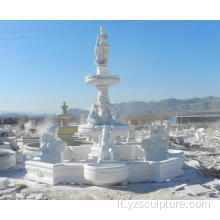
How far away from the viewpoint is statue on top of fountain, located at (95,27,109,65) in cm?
1099

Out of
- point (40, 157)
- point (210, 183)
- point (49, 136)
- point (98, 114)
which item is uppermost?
point (98, 114)

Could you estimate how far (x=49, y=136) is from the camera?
9.52 metres

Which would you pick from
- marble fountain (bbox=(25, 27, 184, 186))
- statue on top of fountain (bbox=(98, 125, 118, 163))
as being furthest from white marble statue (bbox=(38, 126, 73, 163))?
statue on top of fountain (bbox=(98, 125, 118, 163))

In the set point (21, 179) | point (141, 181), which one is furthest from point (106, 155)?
point (21, 179)

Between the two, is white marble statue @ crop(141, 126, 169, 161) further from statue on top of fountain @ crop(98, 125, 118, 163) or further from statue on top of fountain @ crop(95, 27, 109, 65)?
statue on top of fountain @ crop(95, 27, 109, 65)

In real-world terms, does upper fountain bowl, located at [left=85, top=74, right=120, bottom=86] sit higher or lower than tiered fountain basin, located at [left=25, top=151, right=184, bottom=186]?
higher

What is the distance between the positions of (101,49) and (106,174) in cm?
550

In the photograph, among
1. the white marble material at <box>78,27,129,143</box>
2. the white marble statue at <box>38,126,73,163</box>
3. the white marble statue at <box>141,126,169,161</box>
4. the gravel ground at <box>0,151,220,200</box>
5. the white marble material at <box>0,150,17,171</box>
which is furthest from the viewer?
the white marble material at <box>0,150,17,171</box>

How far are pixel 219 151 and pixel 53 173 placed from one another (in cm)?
1114

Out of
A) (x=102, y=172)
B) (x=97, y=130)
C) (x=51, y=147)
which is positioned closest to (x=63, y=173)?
(x=51, y=147)

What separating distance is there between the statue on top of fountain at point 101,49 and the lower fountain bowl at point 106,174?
4763mm

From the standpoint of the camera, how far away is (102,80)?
10516 millimetres

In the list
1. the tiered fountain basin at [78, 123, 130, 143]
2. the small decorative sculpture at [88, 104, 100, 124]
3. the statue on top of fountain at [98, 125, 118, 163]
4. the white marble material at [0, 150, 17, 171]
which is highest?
the small decorative sculpture at [88, 104, 100, 124]
